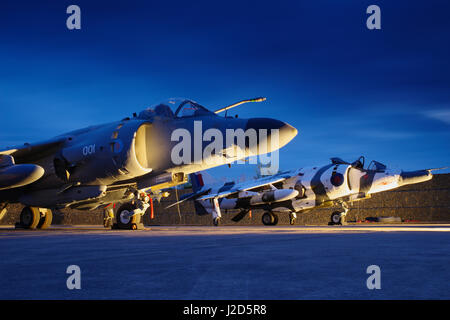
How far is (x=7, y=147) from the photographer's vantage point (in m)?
14.4

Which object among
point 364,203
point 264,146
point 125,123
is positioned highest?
point 125,123

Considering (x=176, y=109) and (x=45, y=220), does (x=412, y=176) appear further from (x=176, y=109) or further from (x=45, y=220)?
(x=45, y=220)

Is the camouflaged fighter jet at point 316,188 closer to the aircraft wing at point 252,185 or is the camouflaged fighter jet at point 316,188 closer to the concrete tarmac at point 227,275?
the aircraft wing at point 252,185

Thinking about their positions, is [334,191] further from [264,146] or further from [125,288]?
[125,288]

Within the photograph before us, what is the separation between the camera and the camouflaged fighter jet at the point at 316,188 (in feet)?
76.1

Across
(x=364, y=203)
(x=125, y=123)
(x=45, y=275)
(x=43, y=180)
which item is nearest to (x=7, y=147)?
(x=43, y=180)

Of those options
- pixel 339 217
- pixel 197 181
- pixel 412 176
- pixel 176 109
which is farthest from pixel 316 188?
pixel 176 109

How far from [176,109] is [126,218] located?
390 centimetres

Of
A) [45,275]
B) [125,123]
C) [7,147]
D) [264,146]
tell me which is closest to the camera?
[45,275]

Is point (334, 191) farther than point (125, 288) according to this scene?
Yes

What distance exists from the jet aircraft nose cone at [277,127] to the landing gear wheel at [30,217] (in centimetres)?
814

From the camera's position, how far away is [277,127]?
10.7m

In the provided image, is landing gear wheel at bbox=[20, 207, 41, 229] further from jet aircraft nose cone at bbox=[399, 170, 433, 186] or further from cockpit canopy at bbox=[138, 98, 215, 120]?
jet aircraft nose cone at bbox=[399, 170, 433, 186]
